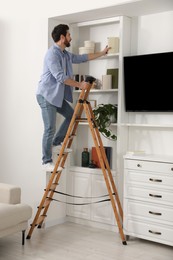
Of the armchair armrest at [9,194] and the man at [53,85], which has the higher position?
the man at [53,85]

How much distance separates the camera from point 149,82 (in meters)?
4.77

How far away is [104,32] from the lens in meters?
5.28

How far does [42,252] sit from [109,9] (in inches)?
106

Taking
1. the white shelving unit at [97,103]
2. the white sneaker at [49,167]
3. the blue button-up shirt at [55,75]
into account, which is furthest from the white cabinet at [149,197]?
the blue button-up shirt at [55,75]

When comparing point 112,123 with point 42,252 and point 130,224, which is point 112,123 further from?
point 42,252

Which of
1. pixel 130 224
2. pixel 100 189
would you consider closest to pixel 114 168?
pixel 100 189

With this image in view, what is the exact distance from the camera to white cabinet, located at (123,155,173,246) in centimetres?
432

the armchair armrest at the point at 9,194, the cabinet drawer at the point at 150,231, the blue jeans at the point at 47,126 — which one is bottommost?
the cabinet drawer at the point at 150,231

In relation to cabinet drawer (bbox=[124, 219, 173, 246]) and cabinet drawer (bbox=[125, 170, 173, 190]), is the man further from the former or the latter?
cabinet drawer (bbox=[124, 219, 173, 246])

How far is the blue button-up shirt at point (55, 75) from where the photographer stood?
4660 millimetres

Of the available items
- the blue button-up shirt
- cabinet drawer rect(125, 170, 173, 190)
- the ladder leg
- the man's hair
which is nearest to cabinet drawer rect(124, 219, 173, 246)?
cabinet drawer rect(125, 170, 173, 190)

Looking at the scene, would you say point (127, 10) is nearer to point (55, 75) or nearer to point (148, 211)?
point (55, 75)

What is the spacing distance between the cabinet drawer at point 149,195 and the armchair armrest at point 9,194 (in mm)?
1183

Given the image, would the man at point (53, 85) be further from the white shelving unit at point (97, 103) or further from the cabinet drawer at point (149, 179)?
the cabinet drawer at point (149, 179)
